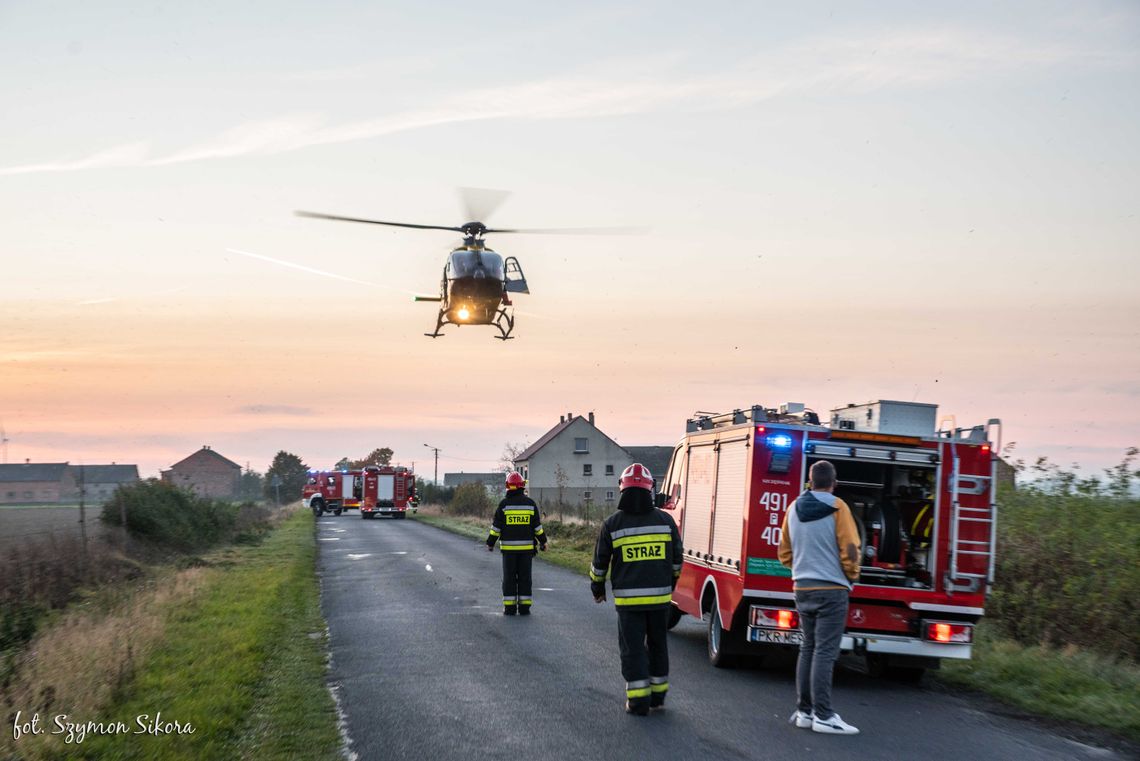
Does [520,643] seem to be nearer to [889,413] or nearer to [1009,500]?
[889,413]

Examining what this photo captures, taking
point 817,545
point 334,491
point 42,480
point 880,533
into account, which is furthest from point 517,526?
point 42,480

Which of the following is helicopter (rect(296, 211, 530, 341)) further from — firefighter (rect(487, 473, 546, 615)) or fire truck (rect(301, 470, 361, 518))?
fire truck (rect(301, 470, 361, 518))

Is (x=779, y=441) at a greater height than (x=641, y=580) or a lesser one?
greater

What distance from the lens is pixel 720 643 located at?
10.6m

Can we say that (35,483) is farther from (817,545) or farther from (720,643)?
(817,545)

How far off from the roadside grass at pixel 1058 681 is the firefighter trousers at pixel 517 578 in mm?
5761

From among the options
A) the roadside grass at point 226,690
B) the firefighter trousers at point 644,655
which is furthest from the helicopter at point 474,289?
the firefighter trousers at point 644,655

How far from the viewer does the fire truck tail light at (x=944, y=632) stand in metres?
9.80

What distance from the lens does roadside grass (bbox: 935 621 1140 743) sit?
28.1 feet

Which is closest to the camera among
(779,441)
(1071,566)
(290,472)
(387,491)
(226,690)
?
(226,690)

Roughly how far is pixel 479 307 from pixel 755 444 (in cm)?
1442

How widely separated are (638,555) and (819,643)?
151 cm

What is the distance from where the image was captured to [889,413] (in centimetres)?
1034

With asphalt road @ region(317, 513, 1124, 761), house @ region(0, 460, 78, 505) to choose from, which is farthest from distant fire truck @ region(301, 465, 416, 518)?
house @ region(0, 460, 78, 505)
